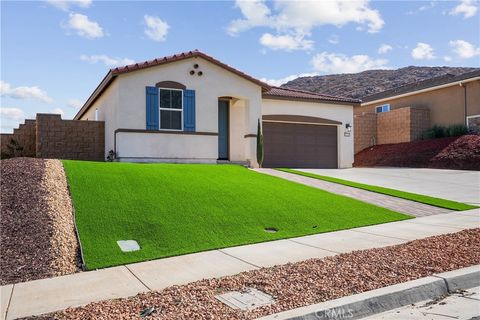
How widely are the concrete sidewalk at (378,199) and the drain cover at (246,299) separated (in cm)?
645

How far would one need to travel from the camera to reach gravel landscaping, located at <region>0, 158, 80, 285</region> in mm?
5715

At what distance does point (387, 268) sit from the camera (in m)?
5.36

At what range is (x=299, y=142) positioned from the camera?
2017cm

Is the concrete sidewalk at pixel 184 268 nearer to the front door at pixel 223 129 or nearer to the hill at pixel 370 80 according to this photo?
the front door at pixel 223 129

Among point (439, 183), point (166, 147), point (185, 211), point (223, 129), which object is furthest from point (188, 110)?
point (439, 183)

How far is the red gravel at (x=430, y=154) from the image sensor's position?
20.7m

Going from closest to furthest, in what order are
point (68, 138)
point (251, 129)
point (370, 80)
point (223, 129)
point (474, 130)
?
point (68, 138) → point (251, 129) → point (223, 129) → point (474, 130) → point (370, 80)

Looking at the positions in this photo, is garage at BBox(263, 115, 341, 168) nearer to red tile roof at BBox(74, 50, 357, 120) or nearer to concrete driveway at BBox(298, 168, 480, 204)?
red tile roof at BBox(74, 50, 357, 120)

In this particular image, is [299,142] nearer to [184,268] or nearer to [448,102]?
[448,102]

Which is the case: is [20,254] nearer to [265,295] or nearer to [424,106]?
[265,295]

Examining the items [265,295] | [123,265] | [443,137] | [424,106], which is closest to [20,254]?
[123,265]

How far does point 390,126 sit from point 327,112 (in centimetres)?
905

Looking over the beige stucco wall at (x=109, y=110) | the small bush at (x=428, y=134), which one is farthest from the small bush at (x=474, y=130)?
→ the beige stucco wall at (x=109, y=110)

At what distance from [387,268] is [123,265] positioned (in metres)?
3.68
